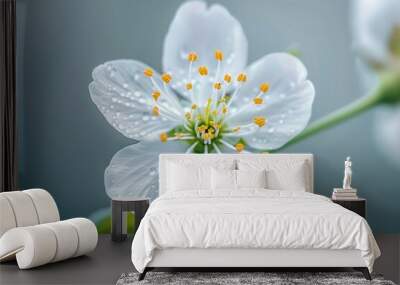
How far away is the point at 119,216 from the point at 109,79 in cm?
145

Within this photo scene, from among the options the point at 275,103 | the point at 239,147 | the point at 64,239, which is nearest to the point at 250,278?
the point at 64,239

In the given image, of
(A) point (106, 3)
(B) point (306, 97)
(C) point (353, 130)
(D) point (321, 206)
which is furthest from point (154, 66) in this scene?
(D) point (321, 206)

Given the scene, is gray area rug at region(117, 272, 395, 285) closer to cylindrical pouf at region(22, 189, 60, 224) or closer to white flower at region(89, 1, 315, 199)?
cylindrical pouf at region(22, 189, 60, 224)

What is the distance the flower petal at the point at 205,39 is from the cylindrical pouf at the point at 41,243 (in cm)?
219

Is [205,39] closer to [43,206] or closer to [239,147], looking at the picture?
[239,147]

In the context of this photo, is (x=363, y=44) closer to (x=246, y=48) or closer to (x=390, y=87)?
(x=390, y=87)

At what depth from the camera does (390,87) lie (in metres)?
6.58

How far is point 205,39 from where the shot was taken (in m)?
6.53

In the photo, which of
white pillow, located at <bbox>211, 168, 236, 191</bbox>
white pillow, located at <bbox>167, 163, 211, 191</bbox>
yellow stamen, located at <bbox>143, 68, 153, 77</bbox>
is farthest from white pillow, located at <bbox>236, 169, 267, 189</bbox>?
yellow stamen, located at <bbox>143, 68, 153, 77</bbox>

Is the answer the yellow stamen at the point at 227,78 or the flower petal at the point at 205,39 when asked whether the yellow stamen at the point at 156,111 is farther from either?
the yellow stamen at the point at 227,78

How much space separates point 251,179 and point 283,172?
0.36 meters

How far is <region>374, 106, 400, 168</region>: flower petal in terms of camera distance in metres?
6.52

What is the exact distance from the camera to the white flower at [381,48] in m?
6.51

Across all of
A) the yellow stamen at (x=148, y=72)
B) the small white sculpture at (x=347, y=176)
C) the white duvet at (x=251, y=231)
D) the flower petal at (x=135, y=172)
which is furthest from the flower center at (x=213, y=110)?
the white duvet at (x=251, y=231)
